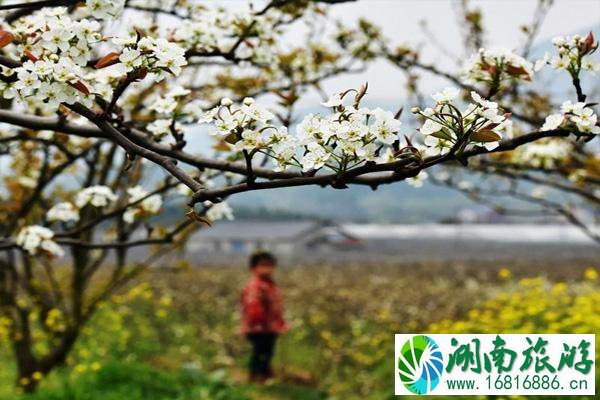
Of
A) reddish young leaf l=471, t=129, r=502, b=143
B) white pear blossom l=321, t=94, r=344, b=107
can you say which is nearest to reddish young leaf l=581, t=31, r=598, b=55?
reddish young leaf l=471, t=129, r=502, b=143

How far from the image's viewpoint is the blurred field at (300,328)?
21.7 ft

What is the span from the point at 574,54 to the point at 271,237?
3582 cm

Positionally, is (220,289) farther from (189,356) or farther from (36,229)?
(36,229)

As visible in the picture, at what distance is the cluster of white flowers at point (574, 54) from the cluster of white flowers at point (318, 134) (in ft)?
3.07

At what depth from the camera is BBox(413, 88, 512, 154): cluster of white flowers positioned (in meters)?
2.15

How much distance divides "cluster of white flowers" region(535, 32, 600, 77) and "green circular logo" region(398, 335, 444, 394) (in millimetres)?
2616

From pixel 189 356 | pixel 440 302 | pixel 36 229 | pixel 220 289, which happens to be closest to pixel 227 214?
pixel 36 229

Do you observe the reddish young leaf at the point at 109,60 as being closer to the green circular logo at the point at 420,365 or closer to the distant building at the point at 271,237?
the green circular logo at the point at 420,365

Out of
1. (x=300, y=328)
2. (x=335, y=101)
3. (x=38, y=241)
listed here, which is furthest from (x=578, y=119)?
(x=300, y=328)

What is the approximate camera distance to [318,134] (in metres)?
2.19

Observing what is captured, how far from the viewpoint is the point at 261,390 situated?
719 centimetres

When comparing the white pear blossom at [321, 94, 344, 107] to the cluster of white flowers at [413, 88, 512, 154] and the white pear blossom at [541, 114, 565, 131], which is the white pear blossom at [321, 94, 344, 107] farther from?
the white pear blossom at [541, 114, 565, 131]

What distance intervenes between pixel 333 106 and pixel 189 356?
781 centimetres

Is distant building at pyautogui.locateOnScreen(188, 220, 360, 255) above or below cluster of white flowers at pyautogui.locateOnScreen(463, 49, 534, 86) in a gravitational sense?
above
